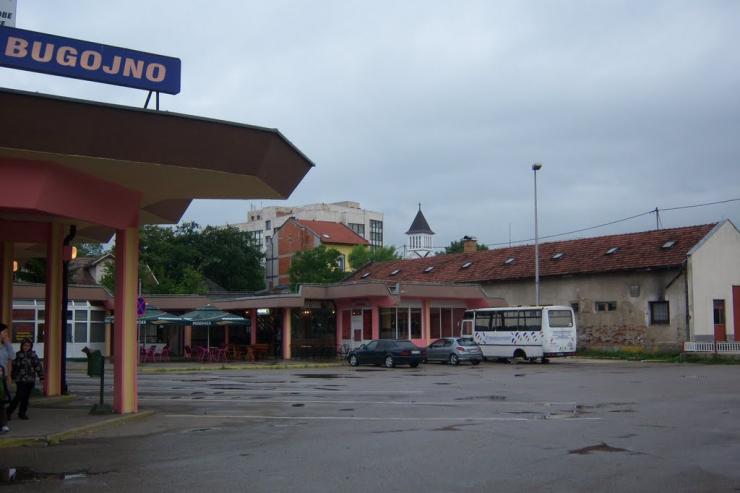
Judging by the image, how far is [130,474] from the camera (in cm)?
990

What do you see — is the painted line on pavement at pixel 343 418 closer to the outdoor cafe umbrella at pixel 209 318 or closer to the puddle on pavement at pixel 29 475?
the puddle on pavement at pixel 29 475

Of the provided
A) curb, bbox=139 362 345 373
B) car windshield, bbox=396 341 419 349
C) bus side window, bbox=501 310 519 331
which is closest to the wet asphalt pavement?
curb, bbox=139 362 345 373

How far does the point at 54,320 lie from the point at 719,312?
3432 centimetres

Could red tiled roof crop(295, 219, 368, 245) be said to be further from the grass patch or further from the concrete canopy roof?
the concrete canopy roof

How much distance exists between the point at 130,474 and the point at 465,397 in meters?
11.6

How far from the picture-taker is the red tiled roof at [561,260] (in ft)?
139

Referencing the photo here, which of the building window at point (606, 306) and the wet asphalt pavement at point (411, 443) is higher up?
the building window at point (606, 306)

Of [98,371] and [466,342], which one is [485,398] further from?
[466,342]

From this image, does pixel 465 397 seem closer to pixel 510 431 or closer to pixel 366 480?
pixel 510 431

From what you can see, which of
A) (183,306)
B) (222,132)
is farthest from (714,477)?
(183,306)

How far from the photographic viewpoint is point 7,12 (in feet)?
50.0

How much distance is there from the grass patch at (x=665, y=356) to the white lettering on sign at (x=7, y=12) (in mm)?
31658

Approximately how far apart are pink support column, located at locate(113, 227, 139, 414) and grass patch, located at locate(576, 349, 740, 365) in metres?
28.1

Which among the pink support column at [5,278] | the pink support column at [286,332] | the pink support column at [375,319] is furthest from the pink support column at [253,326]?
the pink support column at [5,278]
